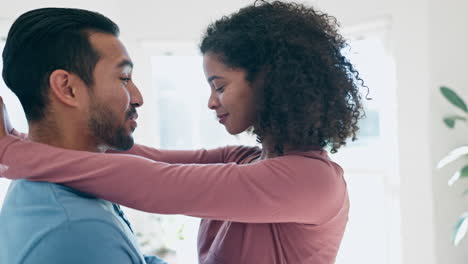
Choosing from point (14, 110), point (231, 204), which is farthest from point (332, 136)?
A: point (14, 110)

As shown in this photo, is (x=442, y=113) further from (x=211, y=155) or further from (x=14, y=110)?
(x=14, y=110)

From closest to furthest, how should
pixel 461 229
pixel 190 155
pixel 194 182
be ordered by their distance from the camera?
pixel 194 182 < pixel 190 155 < pixel 461 229

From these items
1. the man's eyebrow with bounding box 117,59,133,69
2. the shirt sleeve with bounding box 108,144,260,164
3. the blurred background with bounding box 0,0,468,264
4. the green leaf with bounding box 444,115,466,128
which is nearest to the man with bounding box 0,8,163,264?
the man's eyebrow with bounding box 117,59,133,69

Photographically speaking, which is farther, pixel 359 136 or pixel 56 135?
pixel 359 136

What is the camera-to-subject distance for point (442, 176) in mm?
2812

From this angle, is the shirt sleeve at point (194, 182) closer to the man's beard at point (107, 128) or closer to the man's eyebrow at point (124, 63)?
the man's beard at point (107, 128)

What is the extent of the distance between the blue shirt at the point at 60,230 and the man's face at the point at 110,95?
19 cm

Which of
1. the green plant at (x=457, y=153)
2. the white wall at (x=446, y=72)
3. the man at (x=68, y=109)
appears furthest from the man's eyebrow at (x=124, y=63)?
the white wall at (x=446, y=72)

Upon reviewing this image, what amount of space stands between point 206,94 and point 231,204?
2657 millimetres

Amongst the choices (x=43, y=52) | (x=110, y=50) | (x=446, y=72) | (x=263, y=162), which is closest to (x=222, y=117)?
(x=263, y=162)

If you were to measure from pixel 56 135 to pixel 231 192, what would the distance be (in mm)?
427

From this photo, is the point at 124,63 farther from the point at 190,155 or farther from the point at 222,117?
the point at 190,155

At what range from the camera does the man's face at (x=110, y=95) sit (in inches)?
38.7

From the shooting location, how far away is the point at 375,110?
3129 mm
